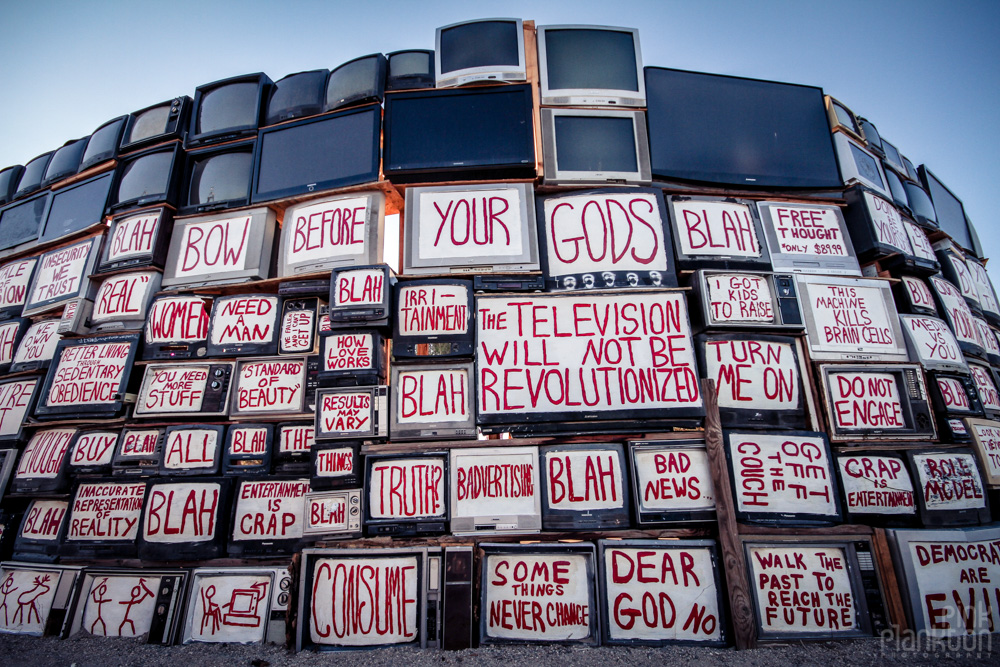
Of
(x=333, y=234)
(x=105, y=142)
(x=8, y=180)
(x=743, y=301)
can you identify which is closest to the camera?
(x=743, y=301)

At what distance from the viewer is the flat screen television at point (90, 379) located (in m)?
3.71

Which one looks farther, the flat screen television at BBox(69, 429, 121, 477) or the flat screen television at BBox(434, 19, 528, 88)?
the flat screen television at BBox(434, 19, 528, 88)

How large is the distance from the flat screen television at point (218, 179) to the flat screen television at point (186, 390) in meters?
1.51

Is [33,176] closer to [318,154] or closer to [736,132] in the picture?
[318,154]

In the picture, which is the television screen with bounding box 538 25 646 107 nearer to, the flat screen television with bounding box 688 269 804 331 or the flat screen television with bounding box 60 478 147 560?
the flat screen television with bounding box 688 269 804 331

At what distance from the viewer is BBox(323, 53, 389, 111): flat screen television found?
408 cm

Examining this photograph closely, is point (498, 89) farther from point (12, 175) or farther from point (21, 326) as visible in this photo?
point (12, 175)

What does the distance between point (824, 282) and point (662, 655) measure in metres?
2.88

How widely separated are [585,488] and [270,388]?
2.46 metres

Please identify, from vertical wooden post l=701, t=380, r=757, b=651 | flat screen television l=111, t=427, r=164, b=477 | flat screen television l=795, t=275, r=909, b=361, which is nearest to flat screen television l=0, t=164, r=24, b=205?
flat screen television l=111, t=427, r=164, b=477

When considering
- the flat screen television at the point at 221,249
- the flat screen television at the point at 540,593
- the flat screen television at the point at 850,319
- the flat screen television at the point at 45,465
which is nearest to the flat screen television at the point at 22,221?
the flat screen television at the point at 221,249

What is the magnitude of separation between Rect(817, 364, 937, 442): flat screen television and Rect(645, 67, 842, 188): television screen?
1668 mm

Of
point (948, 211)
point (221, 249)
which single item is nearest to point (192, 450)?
point (221, 249)

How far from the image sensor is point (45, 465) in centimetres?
378
